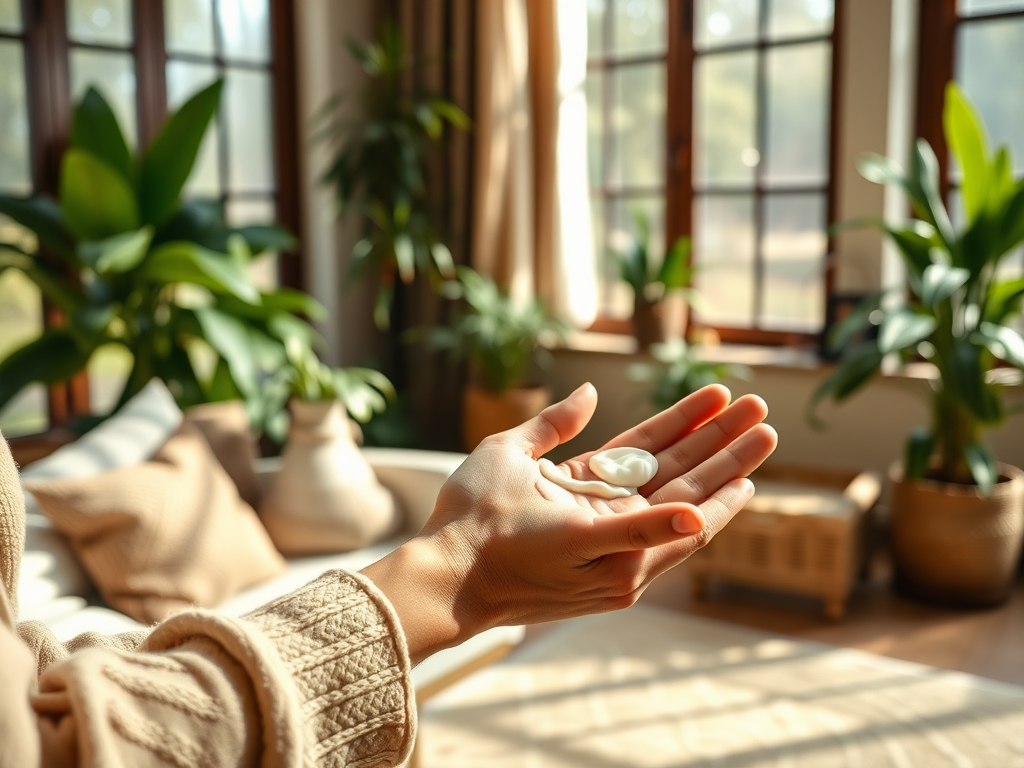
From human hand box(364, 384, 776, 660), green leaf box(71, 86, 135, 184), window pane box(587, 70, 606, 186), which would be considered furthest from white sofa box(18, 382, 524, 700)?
window pane box(587, 70, 606, 186)

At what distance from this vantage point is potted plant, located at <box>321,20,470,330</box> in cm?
412

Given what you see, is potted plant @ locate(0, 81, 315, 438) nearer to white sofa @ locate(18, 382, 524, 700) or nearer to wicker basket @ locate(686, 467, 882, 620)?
white sofa @ locate(18, 382, 524, 700)

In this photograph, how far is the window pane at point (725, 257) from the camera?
4.14m

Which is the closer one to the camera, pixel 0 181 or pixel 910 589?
pixel 910 589

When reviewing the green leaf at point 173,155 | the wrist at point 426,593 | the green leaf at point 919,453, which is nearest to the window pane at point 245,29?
the green leaf at point 173,155

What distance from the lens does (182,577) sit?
2.07 metres

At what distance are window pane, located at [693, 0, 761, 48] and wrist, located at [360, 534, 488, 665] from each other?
138 inches

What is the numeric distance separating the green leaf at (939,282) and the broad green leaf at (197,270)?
1833mm

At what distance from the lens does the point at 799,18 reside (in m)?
3.86

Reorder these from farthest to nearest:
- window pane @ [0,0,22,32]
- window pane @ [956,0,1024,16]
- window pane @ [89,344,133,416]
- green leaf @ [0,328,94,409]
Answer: window pane @ [89,344,133,416] → window pane @ [956,0,1024,16] → window pane @ [0,0,22,32] → green leaf @ [0,328,94,409]

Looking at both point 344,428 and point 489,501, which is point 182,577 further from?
point 489,501

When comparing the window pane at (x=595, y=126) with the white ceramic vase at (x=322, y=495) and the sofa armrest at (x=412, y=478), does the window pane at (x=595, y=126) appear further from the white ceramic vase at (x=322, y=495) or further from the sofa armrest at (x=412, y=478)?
the white ceramic vase at (x=322, y=495)

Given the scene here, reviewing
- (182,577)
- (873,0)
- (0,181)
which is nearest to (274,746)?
(182,577)

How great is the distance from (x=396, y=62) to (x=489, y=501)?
3.49 m
